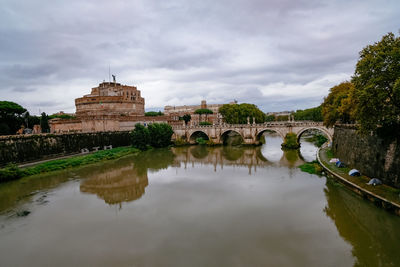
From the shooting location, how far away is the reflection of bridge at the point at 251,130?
98.3 ft

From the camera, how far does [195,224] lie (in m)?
9.95

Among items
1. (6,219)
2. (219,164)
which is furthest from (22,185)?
(219,164)

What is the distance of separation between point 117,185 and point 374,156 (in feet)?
50.1

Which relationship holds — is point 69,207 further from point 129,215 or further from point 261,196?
point 261,196

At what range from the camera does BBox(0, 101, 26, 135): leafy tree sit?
26.6 meters

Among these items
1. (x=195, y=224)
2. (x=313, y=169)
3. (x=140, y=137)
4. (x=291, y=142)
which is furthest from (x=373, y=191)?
(x=140, y=137)

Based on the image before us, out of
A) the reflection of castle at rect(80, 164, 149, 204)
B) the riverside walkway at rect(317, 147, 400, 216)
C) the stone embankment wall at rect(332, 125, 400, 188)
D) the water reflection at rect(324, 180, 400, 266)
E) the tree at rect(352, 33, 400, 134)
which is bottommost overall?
the water reflection at rect(324, 180, 400, 266)

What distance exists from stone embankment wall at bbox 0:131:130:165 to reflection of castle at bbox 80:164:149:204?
850 cm

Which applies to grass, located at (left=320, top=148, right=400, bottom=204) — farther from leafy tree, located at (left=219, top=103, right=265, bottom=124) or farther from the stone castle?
the stone castle

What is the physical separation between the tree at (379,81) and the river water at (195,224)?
3.87m

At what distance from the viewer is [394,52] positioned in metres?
9.65

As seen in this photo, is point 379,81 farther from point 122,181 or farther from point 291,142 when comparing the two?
point 291,142

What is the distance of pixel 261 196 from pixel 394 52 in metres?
8.48

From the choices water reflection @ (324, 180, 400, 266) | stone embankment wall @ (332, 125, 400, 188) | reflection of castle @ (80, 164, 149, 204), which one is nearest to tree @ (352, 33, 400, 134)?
stone embankment wall @ (332, 125, 400, 188)
